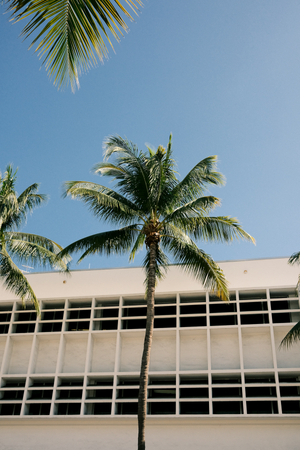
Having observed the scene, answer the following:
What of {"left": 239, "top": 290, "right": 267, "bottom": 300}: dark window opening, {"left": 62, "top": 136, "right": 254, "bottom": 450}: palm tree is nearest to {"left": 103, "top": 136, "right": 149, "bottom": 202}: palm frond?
{"left": 62, "top": 136, "right": 254, "bottom": 450}: palm tree

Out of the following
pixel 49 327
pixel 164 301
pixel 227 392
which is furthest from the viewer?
pixel 49 327

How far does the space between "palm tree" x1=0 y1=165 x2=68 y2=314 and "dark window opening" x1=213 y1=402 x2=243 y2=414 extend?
28.3 ft

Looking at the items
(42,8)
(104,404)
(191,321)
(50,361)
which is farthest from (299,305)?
(42,8)

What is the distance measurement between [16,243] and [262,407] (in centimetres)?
1203

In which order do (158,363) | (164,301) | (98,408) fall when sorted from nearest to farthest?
(98,408), (158,363), (164,301)

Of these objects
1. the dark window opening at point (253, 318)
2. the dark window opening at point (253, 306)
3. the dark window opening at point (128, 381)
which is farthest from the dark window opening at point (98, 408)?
the dark window opening at point (253, 306)

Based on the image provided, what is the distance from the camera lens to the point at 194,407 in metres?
18.4

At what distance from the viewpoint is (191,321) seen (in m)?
20.2

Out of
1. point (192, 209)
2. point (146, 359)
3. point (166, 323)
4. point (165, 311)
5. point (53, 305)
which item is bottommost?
point (146, 359)

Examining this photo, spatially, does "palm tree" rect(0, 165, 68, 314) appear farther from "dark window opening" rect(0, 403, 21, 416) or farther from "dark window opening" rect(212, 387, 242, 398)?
"dark window opening" rect(212, 387, 242, 398)

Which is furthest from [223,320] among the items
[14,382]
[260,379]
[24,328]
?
[14,382]

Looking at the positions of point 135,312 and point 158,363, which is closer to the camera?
point 158,363

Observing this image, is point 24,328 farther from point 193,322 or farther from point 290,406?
point 290,406
